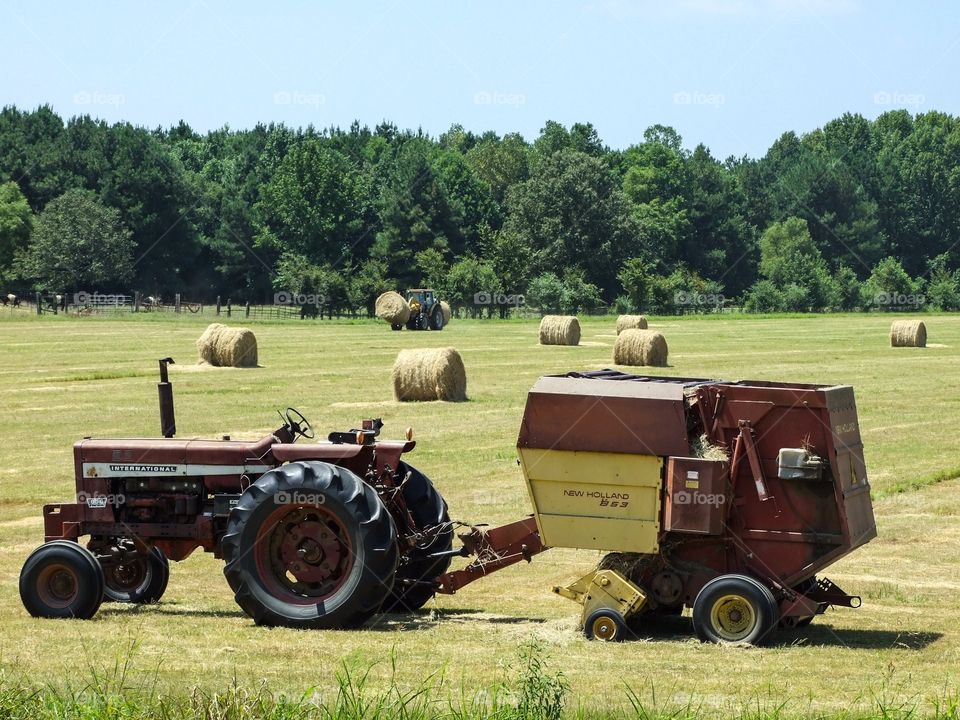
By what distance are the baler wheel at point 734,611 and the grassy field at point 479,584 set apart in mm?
151

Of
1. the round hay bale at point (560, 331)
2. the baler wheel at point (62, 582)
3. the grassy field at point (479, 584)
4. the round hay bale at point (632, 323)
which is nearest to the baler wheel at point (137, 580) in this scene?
the grassy field at point (479, 584)

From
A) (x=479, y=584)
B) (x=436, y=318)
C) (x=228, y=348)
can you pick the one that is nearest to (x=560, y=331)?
(x=436, y=318)

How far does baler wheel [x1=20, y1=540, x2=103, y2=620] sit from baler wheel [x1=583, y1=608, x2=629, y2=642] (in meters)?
3.53

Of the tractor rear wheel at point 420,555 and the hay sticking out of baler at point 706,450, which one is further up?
the hay sticking out of baler at point 706,450

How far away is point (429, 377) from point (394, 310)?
33300 millimetres

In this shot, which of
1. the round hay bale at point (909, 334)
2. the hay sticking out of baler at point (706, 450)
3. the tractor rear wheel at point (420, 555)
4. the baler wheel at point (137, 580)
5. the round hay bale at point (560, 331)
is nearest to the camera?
the hay sticking out of baler at point (706, 450)

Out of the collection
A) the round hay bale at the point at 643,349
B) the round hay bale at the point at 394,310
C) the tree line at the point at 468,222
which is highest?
the tree line at the point at 468,222

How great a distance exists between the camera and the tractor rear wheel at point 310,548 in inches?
375

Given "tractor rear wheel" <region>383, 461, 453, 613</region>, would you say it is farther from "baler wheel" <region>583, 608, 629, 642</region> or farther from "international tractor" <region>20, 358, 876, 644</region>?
"baler wheel" <region>583, 608, 629, 642</region>

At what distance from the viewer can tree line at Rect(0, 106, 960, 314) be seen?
89.5 m

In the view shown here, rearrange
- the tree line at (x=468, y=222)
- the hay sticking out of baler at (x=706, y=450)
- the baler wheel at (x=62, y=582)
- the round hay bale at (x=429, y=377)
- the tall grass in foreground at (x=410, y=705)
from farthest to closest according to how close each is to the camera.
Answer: the tree line at (x=468, y=222) < the round hay bale at (x=429, y=377) < the baler wheel at (x=62, y=582) < the hay sticking out of baler at (x=706, y=450) < the tall grass in foreground at (x=410, y=705)

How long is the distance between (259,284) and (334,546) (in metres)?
95.2

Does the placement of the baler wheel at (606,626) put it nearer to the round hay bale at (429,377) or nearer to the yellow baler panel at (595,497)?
the yellow baler panel at (595,497)

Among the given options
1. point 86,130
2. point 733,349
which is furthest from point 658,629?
point 86,130
